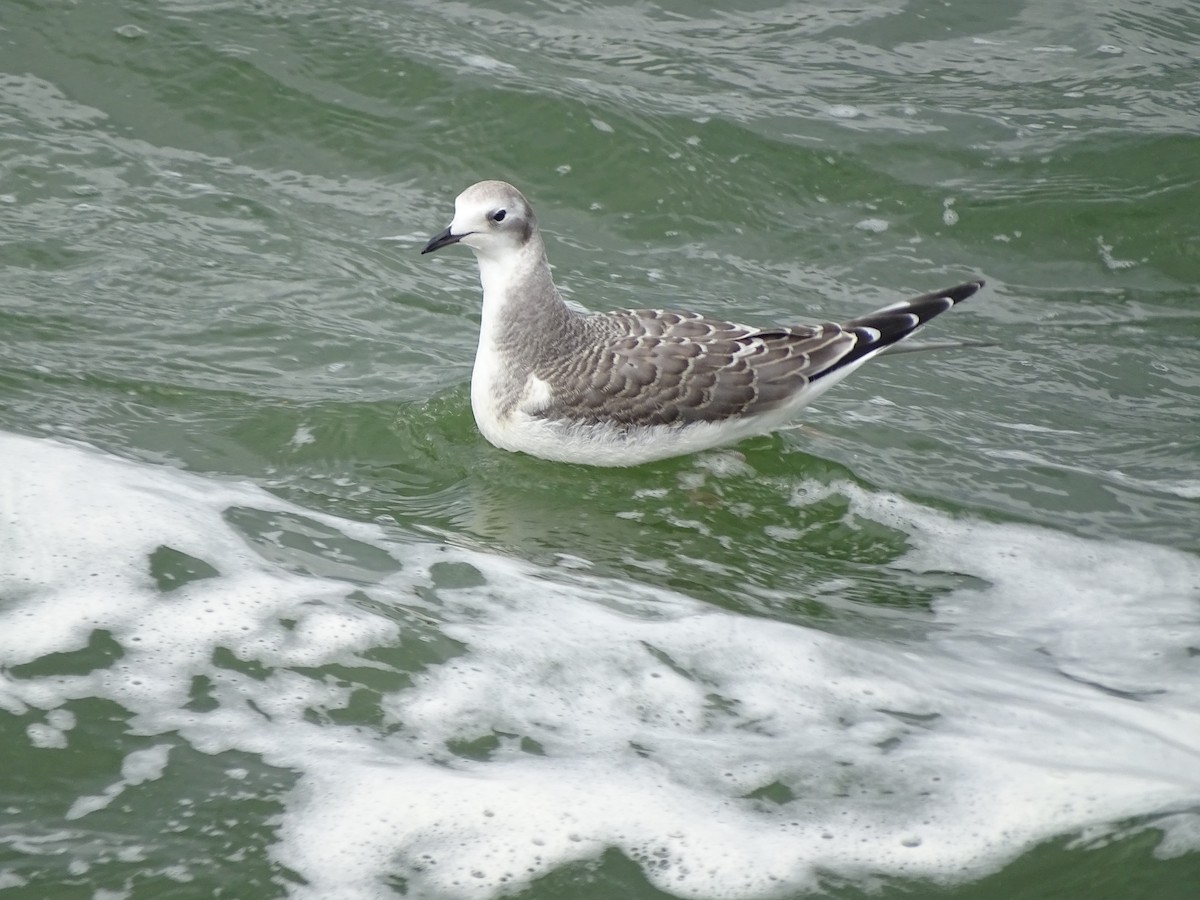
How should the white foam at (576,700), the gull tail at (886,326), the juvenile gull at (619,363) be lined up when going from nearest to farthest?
the white foam at (576,700) < the juvenile gull at (619,363) < the gull tail at (886,326)

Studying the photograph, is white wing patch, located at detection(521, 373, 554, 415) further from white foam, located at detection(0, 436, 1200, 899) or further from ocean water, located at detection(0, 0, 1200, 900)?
white foam, located at detection(0, 436, 1200, 899)

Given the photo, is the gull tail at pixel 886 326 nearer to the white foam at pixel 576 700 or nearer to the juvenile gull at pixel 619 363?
the juvenile gull at pixel 619 363

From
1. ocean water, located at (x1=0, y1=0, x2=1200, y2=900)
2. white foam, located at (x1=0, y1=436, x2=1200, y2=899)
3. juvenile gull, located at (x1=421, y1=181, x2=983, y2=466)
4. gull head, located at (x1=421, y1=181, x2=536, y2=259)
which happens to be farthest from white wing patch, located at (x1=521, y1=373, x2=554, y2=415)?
white foam, located at (x1=0, y1=436, x2=1200, y2=899)

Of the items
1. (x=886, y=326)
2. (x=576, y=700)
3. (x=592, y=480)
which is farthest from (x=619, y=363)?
(x=576, y=700)

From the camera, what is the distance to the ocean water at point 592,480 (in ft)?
12.9

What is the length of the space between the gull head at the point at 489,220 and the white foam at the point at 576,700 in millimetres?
1518

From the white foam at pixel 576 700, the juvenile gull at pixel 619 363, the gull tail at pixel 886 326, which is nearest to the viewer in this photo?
the white foam at pixel 576 700

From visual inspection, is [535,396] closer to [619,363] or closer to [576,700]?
[619,363]

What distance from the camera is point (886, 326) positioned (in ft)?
21.6

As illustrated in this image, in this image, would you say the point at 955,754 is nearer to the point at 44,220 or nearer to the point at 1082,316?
the point at 1082,316

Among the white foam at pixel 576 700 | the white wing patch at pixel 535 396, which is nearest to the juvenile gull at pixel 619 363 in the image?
the white wing patch at pixel 535 396

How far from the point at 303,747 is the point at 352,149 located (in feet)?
18.0

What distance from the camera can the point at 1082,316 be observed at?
805cm

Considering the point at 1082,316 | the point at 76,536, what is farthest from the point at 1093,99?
the point at 76,536
